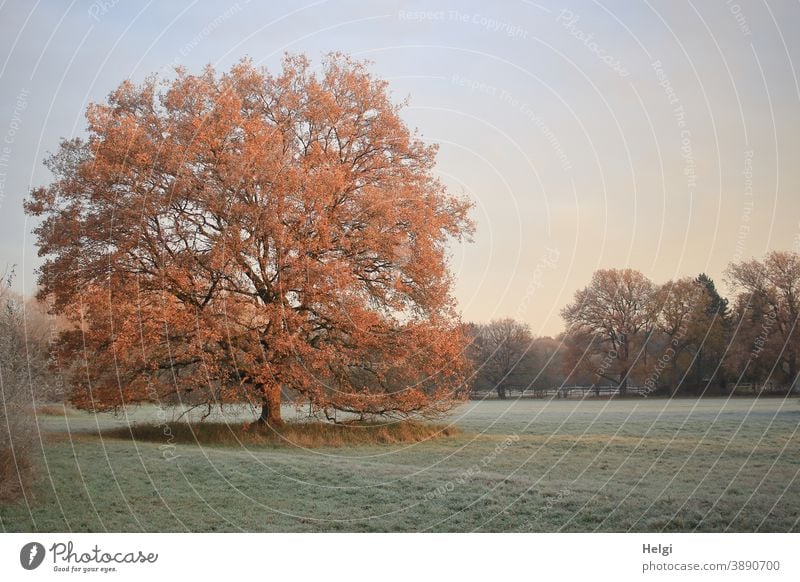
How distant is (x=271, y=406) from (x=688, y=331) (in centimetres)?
1833

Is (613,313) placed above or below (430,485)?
above

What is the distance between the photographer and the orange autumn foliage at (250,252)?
67.4ft

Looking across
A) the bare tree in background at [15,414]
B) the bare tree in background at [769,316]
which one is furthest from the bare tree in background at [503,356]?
the bare tree in background at [15,414]

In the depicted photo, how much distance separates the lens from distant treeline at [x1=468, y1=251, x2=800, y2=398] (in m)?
23.9

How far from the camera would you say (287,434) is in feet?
70.3

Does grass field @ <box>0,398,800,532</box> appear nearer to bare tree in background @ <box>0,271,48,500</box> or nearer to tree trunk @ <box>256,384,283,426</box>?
bare tree in background @ <box>0,271,48,500</box>

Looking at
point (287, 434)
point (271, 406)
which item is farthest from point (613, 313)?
point (287, 434)

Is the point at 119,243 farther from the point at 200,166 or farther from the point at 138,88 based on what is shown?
the point at 138,88

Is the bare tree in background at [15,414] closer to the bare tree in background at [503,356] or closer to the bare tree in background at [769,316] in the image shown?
the bare tree in background at [769,316]

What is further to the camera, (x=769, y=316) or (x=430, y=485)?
(x=769, y=316)

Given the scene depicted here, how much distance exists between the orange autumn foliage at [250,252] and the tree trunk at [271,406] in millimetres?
65

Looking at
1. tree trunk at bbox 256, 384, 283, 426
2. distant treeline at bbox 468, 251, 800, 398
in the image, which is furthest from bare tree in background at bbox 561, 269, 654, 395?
tree trunk at bbox 256, 384, 283, 426

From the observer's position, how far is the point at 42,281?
2164cm

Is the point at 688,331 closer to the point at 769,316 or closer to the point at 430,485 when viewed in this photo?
the point at 769,316
